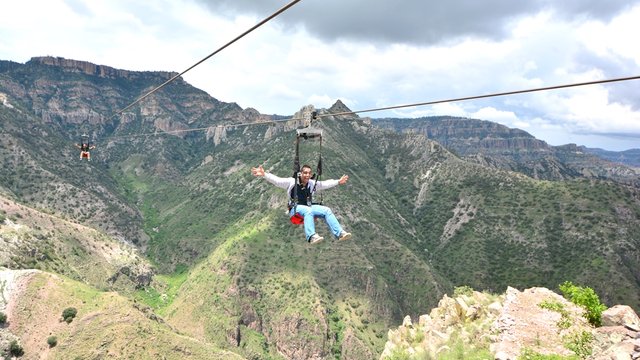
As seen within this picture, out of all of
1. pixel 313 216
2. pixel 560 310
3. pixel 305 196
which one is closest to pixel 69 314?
pixel 305 196

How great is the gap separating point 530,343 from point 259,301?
11284 cm

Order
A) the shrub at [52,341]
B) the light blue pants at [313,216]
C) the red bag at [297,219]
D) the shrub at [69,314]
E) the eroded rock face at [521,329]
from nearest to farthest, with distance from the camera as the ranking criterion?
the light blue pants at [313,216] < the red bag at [297,219] < the eroded rock face at [521,329] < the shrub at [52,341] < the shrub at [69,314]

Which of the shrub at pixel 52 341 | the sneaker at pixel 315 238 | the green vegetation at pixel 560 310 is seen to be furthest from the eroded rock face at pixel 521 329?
the shrub at pixel 52 341

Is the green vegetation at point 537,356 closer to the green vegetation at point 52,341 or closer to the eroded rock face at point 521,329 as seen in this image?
the eroded rock face at point 521,329

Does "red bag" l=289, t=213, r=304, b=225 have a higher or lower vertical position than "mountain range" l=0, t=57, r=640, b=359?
higher

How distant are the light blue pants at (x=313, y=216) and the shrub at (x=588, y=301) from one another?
16.6m

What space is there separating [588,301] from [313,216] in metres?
18.3

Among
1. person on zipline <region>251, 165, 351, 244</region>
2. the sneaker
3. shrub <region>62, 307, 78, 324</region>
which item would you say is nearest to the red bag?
person on zipline <region>251, 165, 351, 244</region>

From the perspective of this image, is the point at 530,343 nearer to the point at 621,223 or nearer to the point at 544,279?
the point at 544,279

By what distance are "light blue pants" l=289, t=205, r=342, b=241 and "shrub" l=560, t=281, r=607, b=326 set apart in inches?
654

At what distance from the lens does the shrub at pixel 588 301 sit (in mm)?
24406

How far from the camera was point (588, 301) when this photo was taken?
84.4 feet

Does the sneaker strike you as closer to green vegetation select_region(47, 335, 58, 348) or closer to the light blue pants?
the light blue pants

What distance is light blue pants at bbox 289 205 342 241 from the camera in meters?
19.1
